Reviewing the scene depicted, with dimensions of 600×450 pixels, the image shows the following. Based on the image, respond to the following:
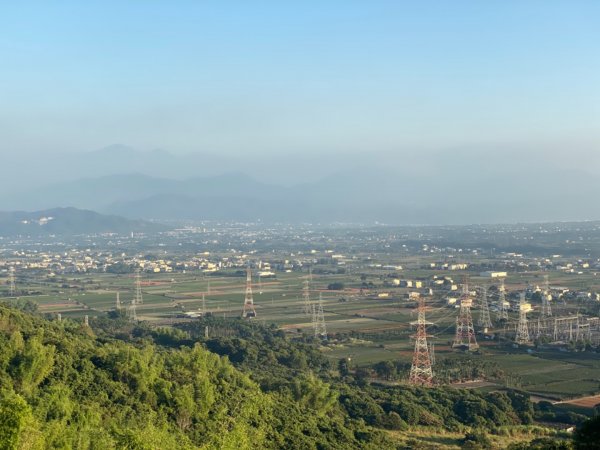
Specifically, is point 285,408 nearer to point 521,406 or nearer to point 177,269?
point 521,406

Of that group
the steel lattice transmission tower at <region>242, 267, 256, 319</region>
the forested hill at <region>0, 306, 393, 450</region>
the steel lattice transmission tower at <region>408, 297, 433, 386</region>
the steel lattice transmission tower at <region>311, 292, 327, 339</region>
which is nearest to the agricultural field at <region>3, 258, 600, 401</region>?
the steel lattice transmission tower at <region>311, 292, 327, 339</region>

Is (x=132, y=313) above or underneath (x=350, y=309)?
above

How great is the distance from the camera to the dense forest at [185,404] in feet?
63.0

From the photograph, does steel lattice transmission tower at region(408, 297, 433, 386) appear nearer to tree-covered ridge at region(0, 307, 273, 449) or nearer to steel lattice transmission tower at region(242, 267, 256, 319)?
tree-covered ridge at region(0, 307, 273, 449)

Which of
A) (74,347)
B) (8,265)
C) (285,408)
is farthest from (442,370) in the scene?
(8,265)

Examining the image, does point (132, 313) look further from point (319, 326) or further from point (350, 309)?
point (350, 309)

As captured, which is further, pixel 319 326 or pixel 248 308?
pixel 248 308

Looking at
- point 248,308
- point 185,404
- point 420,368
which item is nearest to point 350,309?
point 248,308

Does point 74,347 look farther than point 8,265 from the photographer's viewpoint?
No

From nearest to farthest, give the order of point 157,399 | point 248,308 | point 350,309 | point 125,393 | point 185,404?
point 185,404 → point 157,399 → point 125,393 → point 248,308 → point 350,309

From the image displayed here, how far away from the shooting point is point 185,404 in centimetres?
2434

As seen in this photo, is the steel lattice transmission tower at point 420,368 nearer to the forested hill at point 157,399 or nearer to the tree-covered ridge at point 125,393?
the forested hill at point 157,399

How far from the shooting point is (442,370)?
40656 millimetres

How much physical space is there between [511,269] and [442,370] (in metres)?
68.5
